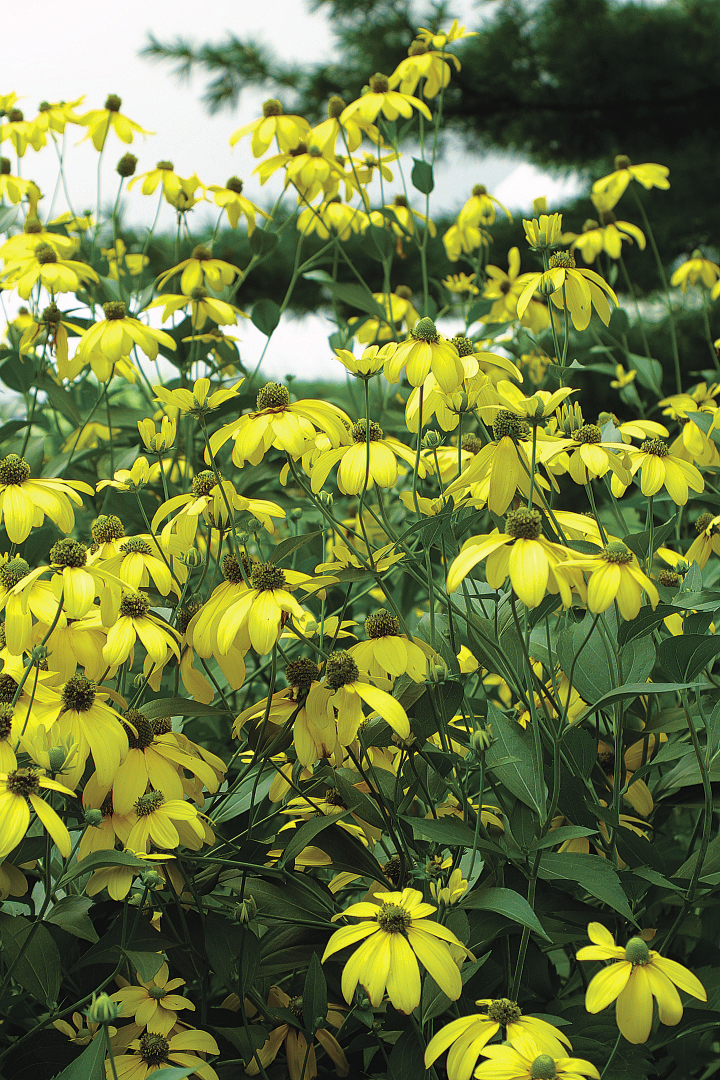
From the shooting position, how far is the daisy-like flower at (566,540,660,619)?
508mm

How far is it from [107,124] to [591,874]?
3.94 feet

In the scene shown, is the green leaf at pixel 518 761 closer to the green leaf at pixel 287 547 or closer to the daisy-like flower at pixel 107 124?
the green leaf at pixel 287 547

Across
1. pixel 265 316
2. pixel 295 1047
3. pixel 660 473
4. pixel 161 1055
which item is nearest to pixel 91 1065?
pixel 161 1055

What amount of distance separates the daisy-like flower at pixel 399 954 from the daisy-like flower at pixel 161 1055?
11cm

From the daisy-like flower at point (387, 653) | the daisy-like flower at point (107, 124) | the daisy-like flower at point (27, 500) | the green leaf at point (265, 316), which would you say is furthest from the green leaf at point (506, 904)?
the daisy-like flower at point (107, 124)

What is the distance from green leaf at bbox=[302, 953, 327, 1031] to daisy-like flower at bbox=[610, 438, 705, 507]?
15.6 inches

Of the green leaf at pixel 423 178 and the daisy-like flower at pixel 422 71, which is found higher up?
the daisy-like flower at pixel 422 71

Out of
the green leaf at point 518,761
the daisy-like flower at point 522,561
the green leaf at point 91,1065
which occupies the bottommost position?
the green leaf at point 91,1065

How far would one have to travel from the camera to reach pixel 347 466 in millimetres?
646

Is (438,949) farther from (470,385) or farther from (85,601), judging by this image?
(470,385)

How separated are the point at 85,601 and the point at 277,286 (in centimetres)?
301

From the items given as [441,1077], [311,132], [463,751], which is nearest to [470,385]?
[463,751]

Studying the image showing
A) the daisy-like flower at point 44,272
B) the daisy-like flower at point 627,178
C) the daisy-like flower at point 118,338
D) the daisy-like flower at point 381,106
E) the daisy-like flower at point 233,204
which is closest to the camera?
the daisy-like flower at point 118,338

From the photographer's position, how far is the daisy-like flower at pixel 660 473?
687 millimetres
